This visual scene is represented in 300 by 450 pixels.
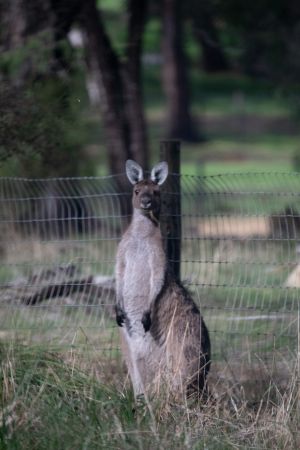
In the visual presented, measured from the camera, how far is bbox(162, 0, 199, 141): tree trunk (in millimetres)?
33381

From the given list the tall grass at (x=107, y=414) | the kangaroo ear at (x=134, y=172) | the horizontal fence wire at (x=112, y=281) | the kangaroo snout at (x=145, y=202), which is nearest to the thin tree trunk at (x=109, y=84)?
the horizontal fence wire at (x=112, y=281)

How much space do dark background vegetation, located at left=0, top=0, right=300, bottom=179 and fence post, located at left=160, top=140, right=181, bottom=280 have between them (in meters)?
1.28

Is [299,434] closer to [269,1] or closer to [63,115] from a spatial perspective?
[63,115]

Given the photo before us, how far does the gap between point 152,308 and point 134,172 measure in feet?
3.24

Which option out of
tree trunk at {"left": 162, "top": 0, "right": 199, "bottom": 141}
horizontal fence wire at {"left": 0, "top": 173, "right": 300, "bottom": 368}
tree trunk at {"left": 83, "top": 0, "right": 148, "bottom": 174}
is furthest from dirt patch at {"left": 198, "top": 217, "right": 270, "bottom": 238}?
tree trunk at {"left": 162, "top": 0, "right": 199, "bottom": 141}

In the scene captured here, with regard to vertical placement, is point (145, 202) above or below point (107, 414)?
above

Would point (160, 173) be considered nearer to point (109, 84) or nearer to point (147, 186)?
point (147, 186)

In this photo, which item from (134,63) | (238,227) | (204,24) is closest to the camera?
(238,227)

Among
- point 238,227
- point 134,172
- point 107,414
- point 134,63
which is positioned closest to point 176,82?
point 134,63

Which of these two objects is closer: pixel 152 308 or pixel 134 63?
pixel 152 308

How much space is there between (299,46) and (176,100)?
1488 cm

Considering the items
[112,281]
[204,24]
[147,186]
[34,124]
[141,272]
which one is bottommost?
[112,281]

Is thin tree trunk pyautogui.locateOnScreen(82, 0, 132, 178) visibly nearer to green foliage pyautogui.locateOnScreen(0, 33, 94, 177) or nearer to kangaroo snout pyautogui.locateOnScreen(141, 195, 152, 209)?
green foliage pyautogui.locateOnScreen(0, 33, 94, 177)

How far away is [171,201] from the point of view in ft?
25.7
